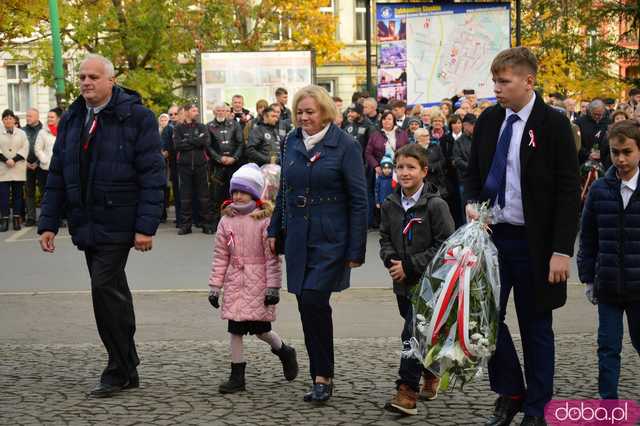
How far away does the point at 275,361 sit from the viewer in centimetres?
855

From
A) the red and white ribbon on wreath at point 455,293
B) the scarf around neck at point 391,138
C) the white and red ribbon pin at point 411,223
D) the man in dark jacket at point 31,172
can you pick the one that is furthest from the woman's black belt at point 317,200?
the man in dark jacket at point 31,172

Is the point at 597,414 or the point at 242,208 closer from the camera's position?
the point at 597,414

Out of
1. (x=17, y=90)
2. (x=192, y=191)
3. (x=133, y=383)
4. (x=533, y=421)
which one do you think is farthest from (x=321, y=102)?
(x=17, y=90)

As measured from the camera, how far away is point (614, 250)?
22.1 ft

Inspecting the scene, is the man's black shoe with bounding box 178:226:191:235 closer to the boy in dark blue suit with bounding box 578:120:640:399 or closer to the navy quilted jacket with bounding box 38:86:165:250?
the navy quilted jacket with bounding box 38:86:165:250

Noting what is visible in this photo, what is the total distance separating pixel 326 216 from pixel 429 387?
118 centimetres

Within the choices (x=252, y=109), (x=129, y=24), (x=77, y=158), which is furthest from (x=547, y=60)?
(x=77, y=158)

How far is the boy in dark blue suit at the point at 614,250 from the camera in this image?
6.64m

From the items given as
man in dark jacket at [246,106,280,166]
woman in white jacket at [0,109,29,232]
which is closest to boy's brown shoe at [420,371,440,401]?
man in dark jacket at [246,106,280,166]

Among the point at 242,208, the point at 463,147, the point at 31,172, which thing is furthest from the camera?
the point at 31,172

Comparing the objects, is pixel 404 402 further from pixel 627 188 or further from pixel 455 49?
pixel 455 49

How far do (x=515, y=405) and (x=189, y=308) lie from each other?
5.18 metres

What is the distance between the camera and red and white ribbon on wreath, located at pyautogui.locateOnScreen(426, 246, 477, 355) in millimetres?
6285

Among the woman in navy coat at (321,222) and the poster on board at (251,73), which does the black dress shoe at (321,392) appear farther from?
the poster on board at (251,73)
